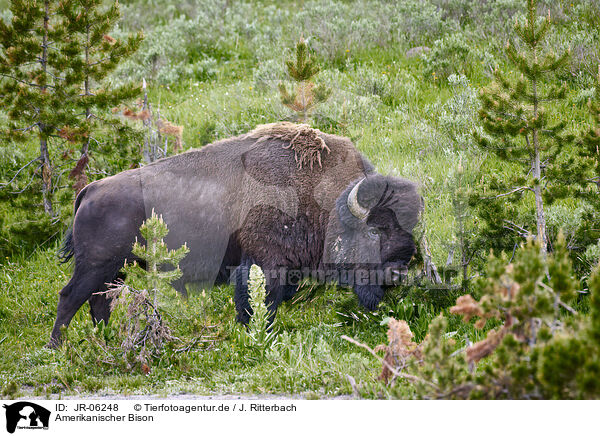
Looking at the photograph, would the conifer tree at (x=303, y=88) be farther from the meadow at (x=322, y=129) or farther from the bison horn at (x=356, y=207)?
the bison horn at (x=356, y=207)

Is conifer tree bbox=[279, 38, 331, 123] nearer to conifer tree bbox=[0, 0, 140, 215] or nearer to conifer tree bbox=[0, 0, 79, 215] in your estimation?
conifer tree bbox=[0, 0, 140, 215]

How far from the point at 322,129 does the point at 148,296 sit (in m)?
6.66

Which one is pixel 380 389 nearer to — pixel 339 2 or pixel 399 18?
pixel 399 18

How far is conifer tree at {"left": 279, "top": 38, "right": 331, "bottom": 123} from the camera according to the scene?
Answer: 7754 mm

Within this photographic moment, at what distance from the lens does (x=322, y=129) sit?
1112 cm

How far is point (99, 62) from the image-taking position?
9.25 meters

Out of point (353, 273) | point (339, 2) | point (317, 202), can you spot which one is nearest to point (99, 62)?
point (317, 202)

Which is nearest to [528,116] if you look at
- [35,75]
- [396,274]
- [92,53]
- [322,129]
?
[396,274]

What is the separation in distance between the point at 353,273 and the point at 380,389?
2.36m

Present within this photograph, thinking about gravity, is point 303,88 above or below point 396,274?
above

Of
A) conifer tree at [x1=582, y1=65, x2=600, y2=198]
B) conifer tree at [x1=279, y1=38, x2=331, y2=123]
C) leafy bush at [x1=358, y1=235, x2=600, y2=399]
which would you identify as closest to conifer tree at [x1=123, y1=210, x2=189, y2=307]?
leafy bush at [x1=358, y1=235, x2=600, y2=399]

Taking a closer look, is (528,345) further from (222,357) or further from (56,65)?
(56,65)

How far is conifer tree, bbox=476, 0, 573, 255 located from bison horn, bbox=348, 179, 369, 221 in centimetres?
134
